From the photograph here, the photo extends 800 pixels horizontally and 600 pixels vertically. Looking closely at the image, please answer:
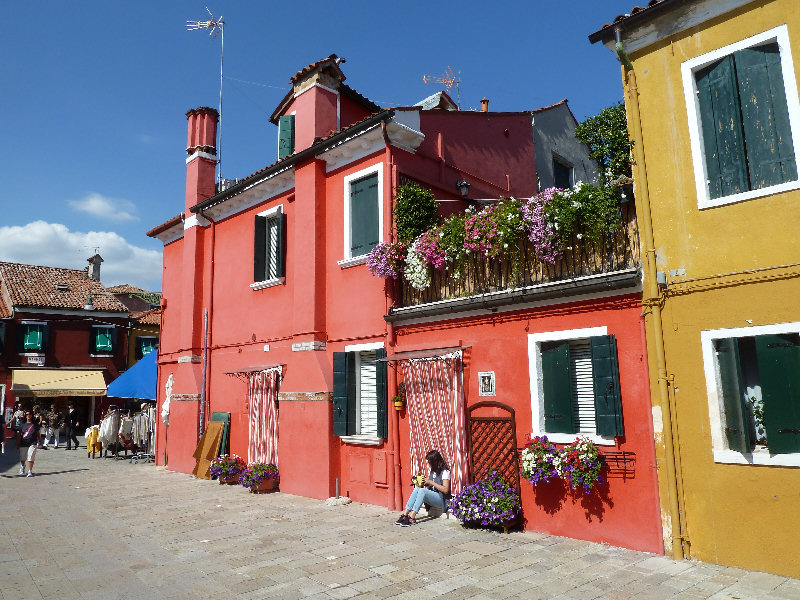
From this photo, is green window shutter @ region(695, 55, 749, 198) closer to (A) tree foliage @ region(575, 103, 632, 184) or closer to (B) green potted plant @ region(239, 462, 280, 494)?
(A) tree foliage @ region(575, 103, 632, 184)

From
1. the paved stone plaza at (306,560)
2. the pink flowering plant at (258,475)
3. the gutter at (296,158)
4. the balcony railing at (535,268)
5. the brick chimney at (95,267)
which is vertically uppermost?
the brick chimney at (95,267)

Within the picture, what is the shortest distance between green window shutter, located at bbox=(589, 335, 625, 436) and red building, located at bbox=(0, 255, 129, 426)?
2821 centimetres

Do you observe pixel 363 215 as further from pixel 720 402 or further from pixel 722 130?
pixel 720 402

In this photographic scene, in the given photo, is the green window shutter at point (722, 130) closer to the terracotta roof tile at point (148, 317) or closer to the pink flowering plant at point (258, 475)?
the pink flowering plant at point (258, 475)

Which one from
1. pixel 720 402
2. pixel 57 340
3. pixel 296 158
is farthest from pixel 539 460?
pixel 57 340

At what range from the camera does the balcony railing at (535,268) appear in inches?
299

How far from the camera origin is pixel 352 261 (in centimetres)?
1119

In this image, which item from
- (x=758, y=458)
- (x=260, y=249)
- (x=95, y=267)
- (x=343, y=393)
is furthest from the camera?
(x=95, y=267)

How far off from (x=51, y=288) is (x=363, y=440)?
27.4m

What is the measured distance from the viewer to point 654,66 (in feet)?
24.6

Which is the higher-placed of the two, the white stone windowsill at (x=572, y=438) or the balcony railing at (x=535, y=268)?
the balcony railing at (x=535, y=268)

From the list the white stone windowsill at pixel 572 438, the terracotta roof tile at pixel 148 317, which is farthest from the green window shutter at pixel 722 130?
the terracotta roof tile at pixel 148 317

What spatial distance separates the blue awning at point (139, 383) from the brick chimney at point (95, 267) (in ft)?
57.0

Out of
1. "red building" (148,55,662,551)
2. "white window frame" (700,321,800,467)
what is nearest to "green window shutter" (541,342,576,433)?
"red building" (148,55,662,551)
